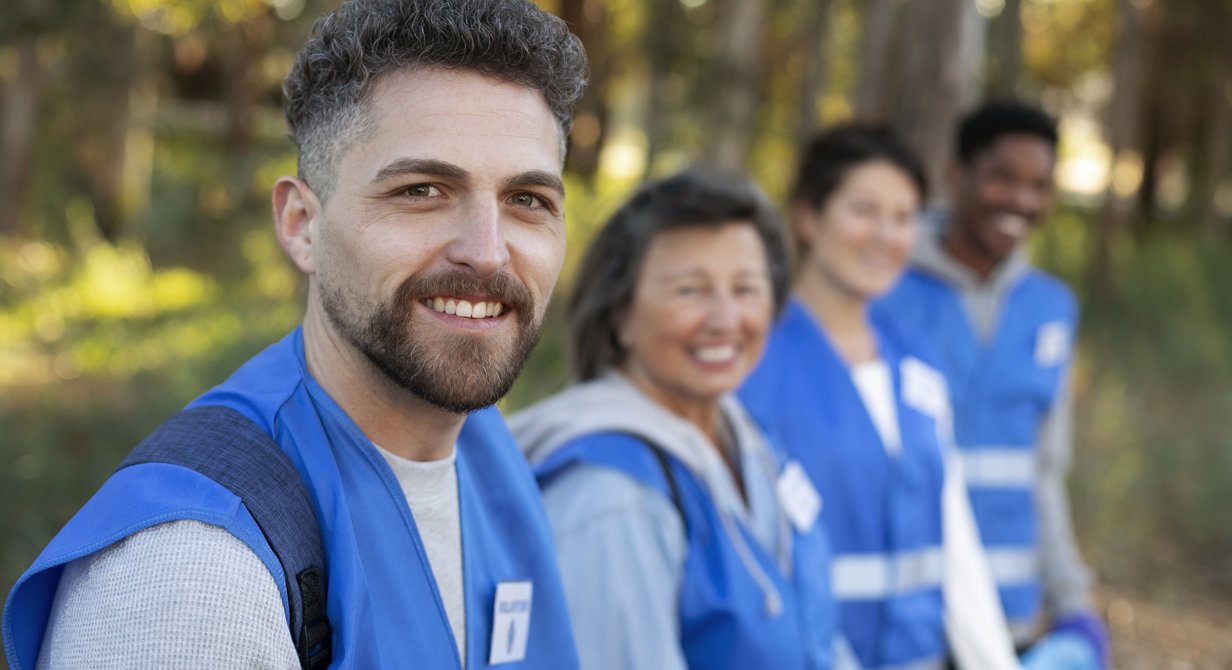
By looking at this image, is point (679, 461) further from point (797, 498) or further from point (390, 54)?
point (390, 54)

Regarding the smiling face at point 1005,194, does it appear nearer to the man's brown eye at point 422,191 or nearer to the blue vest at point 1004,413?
the blue vest at point 1004,413

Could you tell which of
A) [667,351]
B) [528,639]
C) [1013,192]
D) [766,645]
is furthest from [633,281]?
[1013,192]

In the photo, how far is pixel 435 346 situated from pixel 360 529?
24 centimetres

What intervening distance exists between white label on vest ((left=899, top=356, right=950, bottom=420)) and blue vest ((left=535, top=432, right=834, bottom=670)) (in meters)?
1.05

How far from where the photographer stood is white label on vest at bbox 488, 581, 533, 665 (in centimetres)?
144

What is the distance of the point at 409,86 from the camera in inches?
51.6

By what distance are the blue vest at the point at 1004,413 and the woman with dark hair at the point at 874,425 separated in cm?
37

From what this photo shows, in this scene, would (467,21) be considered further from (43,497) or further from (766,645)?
(43,497)

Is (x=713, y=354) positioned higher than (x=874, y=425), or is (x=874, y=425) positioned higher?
(x=713, y=354)

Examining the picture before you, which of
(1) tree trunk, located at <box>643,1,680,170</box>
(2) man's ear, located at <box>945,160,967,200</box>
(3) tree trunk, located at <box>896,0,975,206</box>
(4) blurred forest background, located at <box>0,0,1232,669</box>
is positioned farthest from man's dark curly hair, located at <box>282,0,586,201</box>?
(1) tree trunk, located at <box>643,1,680,170</box>

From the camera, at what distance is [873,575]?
271 cm

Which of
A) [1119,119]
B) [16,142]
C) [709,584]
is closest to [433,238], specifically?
[709,584]

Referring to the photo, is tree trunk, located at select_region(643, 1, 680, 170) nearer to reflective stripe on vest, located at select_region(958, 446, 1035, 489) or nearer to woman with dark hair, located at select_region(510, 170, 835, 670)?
reflective stripe on vest, located at select_region(958, 446, 1035, 489)

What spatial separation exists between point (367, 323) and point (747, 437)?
126cm
